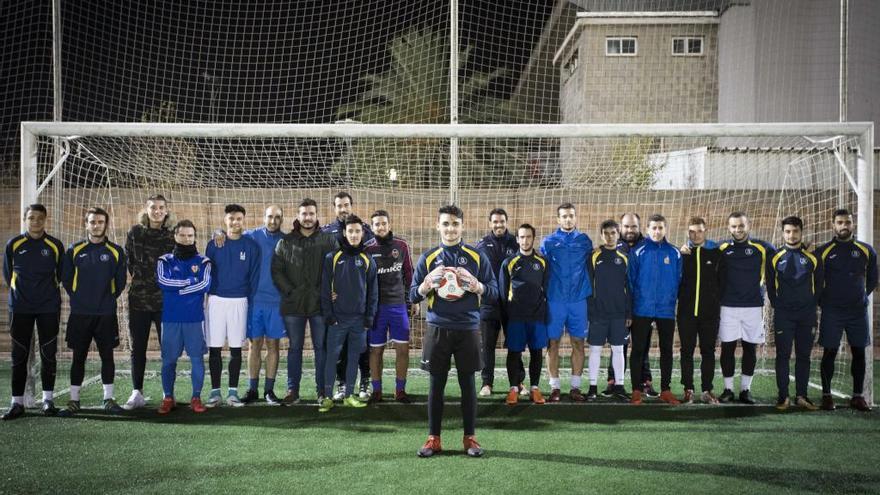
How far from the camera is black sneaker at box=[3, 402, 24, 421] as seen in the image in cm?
499

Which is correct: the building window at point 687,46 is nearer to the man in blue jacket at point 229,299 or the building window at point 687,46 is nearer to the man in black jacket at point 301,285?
the man in black jacket at point 301,285

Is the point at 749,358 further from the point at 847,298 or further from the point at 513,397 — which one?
the point at 513,397

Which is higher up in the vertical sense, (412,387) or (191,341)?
(191,341)

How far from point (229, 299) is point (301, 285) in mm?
626

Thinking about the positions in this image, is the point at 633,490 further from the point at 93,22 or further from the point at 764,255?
the point at 93,22

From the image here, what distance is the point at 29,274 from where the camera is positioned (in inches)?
200

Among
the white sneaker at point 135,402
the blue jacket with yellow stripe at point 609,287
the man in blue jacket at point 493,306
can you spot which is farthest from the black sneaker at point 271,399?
the blue jacket with yellow stripe at point 609,287

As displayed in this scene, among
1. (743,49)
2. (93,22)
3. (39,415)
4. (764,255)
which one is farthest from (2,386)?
(743,49)

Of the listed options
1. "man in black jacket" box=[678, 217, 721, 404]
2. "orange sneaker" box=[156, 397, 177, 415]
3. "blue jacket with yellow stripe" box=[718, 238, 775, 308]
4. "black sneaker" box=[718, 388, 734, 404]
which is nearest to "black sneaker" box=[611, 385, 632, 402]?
"man in black jacket" box=[678, 217, 721, 404]

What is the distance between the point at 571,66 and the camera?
15.2 metres

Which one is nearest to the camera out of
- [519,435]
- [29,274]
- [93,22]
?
[519,435]

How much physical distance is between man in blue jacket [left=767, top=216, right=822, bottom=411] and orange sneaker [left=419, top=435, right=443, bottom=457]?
319 cm

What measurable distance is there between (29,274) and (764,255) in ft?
20.2

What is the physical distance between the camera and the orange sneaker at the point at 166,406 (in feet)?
16.8
